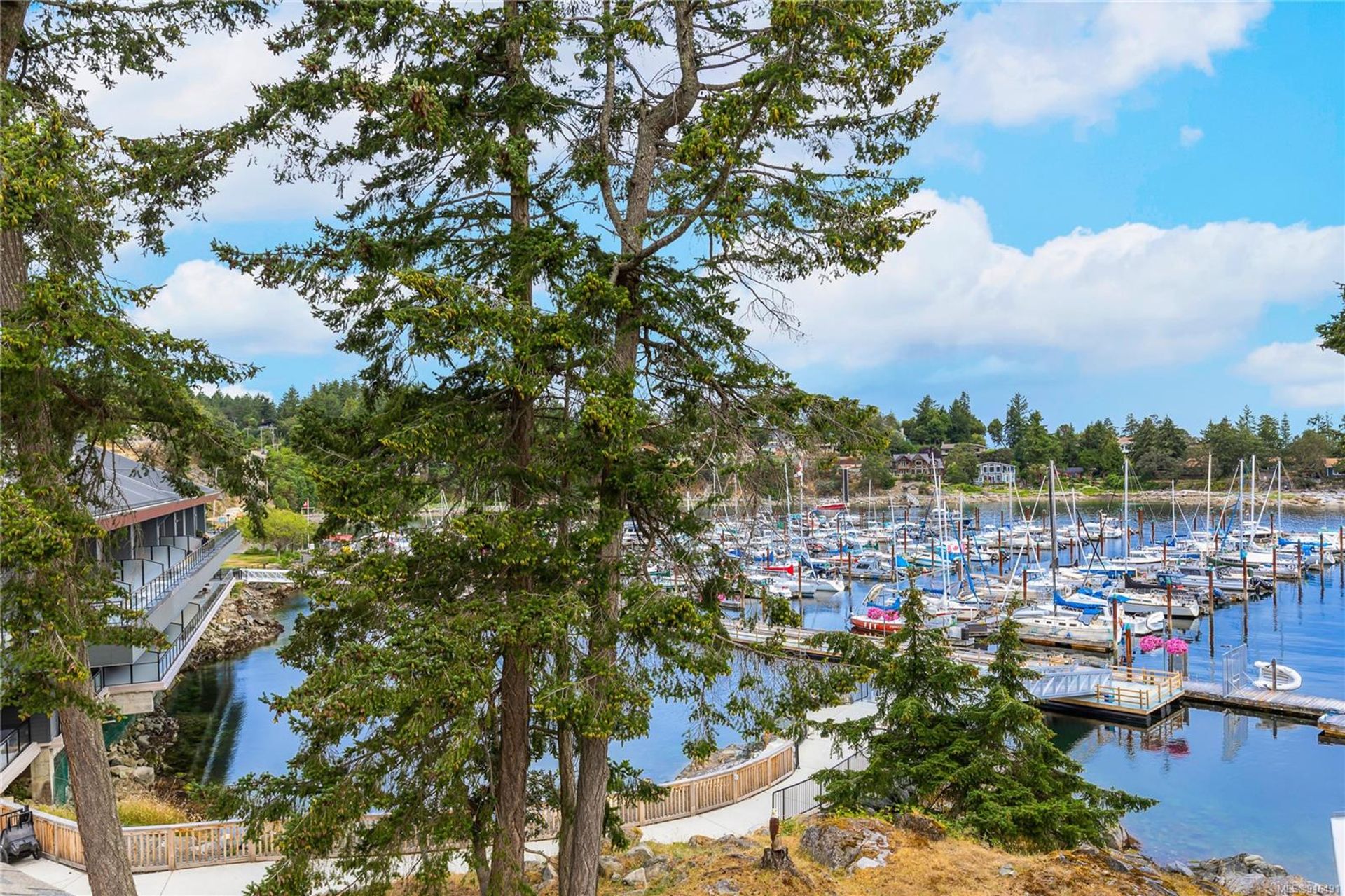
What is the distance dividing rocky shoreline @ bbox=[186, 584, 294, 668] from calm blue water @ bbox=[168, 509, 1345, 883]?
88 centimetres

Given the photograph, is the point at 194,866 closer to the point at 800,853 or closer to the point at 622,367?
the point at 800,853

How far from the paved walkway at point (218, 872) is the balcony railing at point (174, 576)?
413 centimetres

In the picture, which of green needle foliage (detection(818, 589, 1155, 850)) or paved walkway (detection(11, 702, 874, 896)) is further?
green needle foliage (detection(818, 589, 1155, 850))

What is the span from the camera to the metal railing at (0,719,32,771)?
16.9 m

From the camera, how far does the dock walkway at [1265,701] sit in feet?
96.9

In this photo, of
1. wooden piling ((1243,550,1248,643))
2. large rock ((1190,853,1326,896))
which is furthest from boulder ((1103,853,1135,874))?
wooden piling ((1243,550,1248,643))

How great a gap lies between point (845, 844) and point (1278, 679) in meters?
28.2

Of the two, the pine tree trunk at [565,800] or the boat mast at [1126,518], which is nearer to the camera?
the pine tree trunk at [565,800]

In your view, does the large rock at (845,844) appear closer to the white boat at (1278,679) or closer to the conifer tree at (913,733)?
the conifer tree at (913,733)

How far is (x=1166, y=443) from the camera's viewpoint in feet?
386

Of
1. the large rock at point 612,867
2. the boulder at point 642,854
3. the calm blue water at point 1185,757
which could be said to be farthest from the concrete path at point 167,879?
the calm blue water at point 1185,757

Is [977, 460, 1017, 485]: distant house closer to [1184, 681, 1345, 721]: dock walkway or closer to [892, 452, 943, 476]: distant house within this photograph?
[892, 452, 943, 476]: distant house

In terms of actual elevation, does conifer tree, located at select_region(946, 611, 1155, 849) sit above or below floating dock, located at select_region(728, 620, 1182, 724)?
above

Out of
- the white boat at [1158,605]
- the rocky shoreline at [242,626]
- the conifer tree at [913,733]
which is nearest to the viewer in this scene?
the conifer tree at [913,733]
